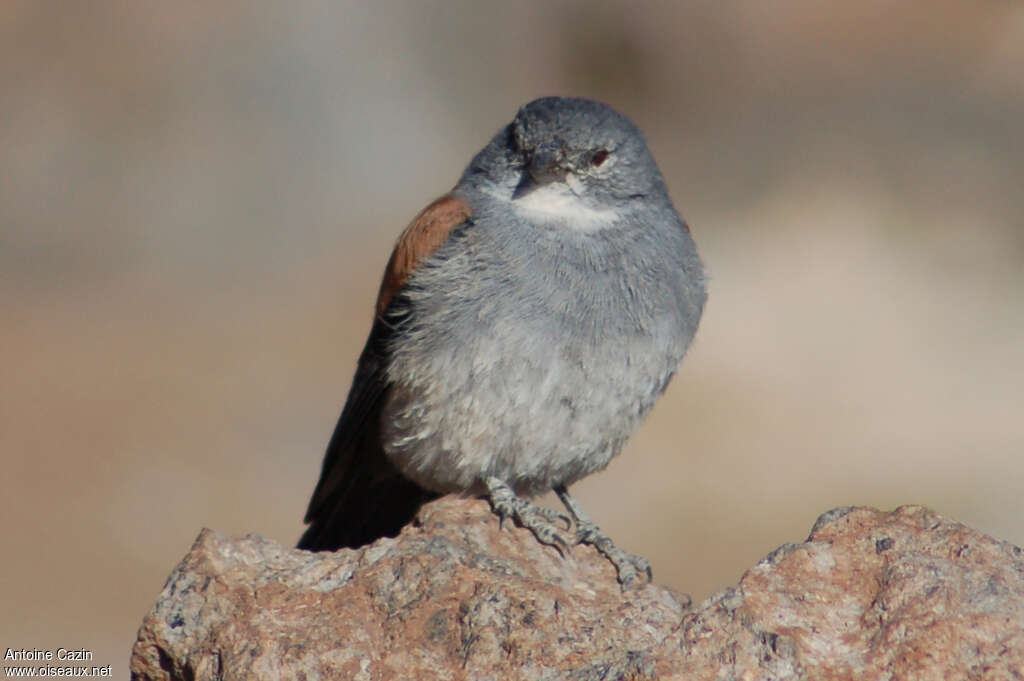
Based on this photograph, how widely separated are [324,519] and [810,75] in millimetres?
9816

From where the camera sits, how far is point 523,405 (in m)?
6.16

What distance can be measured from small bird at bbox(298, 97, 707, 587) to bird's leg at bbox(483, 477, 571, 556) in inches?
0.5

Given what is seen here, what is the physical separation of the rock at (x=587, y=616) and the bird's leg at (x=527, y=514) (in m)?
0.56

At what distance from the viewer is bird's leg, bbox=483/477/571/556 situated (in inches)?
225

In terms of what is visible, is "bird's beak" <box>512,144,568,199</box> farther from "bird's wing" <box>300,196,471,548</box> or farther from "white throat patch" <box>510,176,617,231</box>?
"bird's wing" <box>300,196,471,548</box>

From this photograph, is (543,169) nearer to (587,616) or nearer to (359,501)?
(359,501)

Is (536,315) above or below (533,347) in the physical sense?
above

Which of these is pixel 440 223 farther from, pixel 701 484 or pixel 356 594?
pixel 701 484

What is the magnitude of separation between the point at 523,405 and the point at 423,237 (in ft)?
3.22

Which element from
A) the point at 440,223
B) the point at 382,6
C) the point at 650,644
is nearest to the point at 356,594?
the point at 650,644

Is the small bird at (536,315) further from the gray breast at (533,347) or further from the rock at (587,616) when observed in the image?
the rock at (587,616)

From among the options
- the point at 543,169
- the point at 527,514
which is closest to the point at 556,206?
the point at 543,169

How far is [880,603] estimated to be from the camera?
14.0 feet

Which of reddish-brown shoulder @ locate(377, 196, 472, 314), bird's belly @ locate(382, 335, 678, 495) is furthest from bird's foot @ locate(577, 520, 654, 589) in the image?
reddish-brown shoulder @ locate(377, 196, 472, 314)
